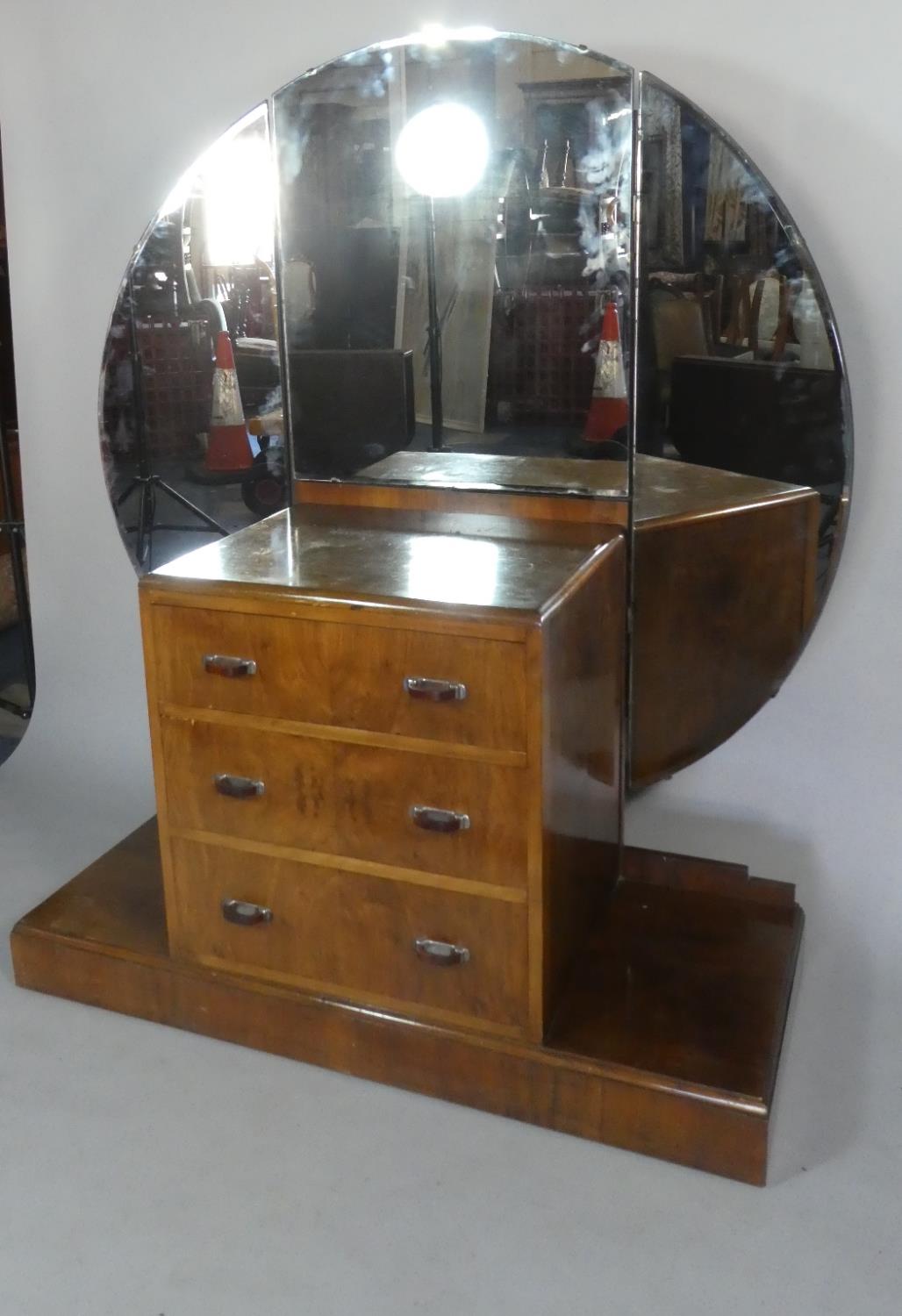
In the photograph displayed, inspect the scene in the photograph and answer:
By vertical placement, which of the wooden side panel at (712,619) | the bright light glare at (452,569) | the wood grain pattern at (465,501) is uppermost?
the wood grain pattern at (465,501)

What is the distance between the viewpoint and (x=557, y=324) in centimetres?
179

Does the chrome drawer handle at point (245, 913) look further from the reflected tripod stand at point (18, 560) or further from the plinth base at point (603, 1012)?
the reflected tripod stand at point (18, 560)

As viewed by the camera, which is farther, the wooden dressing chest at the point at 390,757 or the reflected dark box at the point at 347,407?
the reflected dark box at the point at 347,407

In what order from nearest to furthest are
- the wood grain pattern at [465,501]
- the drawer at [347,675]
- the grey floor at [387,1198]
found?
1. the grey floor at [387,1198]
2. the drawer at [347,675]
3. the wood grain pattern at [465,501]

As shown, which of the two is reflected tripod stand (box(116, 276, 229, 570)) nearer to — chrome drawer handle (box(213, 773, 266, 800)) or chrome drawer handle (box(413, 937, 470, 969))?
chrome drawer handle (box(213, 773, 266, 800))

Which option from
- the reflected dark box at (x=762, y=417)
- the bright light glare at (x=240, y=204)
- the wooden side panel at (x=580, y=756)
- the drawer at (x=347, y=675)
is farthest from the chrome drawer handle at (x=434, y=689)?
the bright light glare at (x=240, y=204)

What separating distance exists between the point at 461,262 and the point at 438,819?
0.82 meters

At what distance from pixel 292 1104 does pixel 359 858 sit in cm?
34

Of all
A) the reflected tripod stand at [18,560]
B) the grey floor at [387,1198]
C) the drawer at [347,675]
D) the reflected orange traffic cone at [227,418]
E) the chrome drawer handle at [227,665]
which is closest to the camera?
the grey floor at [387,1198]

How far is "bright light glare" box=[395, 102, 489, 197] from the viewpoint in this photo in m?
1.78

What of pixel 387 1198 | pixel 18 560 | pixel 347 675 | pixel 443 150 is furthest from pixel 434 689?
pixel 18 560

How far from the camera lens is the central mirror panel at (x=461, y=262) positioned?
1.74m

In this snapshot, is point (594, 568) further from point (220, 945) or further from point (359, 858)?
point (220, 945)

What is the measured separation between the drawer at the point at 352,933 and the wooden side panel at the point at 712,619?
478mm
